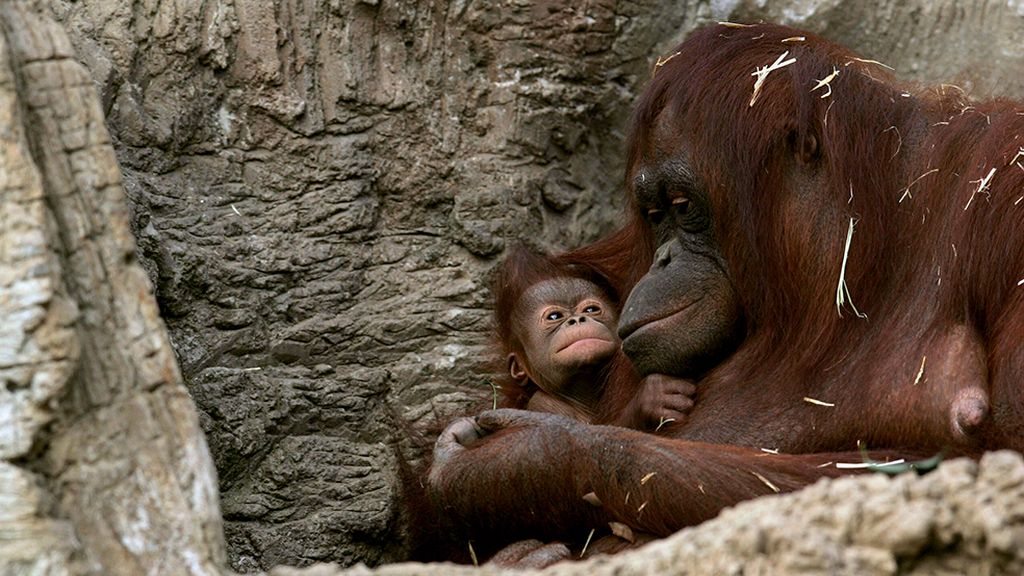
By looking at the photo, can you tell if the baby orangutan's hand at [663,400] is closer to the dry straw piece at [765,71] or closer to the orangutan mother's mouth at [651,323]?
the orangutan mother's mouth at [651,323]

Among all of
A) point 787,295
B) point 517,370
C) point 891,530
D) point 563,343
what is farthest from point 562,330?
point 891,530

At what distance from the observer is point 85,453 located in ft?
8.82

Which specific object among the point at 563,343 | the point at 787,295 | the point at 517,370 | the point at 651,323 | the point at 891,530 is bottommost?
the point at 517,370

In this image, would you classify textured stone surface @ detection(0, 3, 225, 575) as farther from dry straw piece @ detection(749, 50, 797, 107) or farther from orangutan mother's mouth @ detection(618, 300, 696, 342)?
dry straw piece @ detection(749, 50, 797, 107)

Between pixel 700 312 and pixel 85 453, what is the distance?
1.80 metres

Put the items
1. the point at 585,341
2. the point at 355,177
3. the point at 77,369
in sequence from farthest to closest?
the point at 355,177
the point at 585,341
the point at 77,369

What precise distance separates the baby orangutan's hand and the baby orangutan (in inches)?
1.0

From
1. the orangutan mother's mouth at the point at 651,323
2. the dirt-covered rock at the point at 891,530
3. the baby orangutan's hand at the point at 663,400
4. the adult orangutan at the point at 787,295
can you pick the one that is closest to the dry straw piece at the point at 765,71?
the adult orangutan at the point at 787,295

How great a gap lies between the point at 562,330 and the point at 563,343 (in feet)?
0.17

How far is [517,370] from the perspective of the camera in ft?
15.9

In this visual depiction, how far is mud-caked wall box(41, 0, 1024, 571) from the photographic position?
491 cm

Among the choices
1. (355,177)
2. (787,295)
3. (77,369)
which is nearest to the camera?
(77,369)

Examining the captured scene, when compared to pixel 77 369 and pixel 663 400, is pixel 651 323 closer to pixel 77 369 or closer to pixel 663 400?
pixel 663 400

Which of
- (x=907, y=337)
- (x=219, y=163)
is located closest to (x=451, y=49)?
(x=219, y=163)
